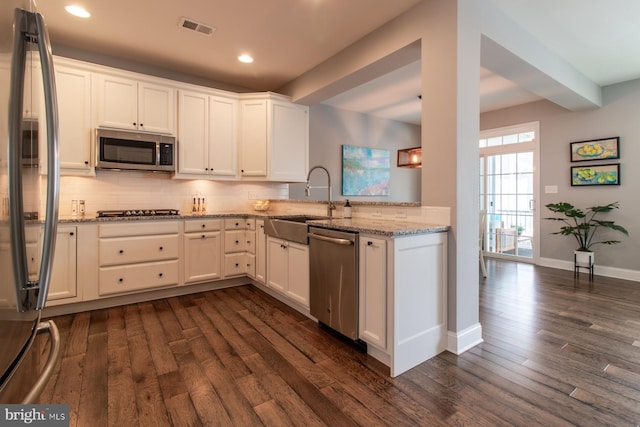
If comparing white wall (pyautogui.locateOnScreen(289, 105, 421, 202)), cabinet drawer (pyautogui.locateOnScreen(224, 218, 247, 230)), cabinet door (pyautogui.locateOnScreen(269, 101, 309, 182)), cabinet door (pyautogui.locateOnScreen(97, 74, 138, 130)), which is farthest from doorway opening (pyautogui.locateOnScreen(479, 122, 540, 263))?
cabinet door (pyautogui.locateOnScreen(97, 74, 138, 130))

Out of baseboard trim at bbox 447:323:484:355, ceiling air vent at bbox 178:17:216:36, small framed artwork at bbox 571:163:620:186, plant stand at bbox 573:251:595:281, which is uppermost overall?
ceiling air vent at bbox 178:17:216:36

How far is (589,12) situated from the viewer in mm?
2689

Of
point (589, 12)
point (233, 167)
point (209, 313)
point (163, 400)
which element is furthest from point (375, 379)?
point (589, 12)

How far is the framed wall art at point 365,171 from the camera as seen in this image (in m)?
5.57

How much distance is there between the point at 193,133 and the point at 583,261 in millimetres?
5575

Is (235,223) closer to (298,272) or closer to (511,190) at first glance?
(298,272)

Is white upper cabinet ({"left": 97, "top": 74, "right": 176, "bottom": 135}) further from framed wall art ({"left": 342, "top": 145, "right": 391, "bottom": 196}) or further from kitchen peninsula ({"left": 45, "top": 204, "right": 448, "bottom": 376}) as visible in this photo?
framed wall art ({"left": 342, "top": 145, "right": 391, "bottom": 196})

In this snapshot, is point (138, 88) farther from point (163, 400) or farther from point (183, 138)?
point (163, 400)

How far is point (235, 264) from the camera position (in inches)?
149

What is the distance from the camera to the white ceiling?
2.58 m

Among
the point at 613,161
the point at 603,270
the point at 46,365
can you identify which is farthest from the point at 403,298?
the point at 613,161

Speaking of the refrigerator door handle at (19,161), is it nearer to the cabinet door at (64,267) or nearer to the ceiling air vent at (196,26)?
the ceiling air vent at (196,26)

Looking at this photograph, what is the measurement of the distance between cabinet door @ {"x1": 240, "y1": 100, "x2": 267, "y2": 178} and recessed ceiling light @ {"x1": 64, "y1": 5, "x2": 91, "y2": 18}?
175 cm

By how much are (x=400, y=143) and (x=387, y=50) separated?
12.8ft
